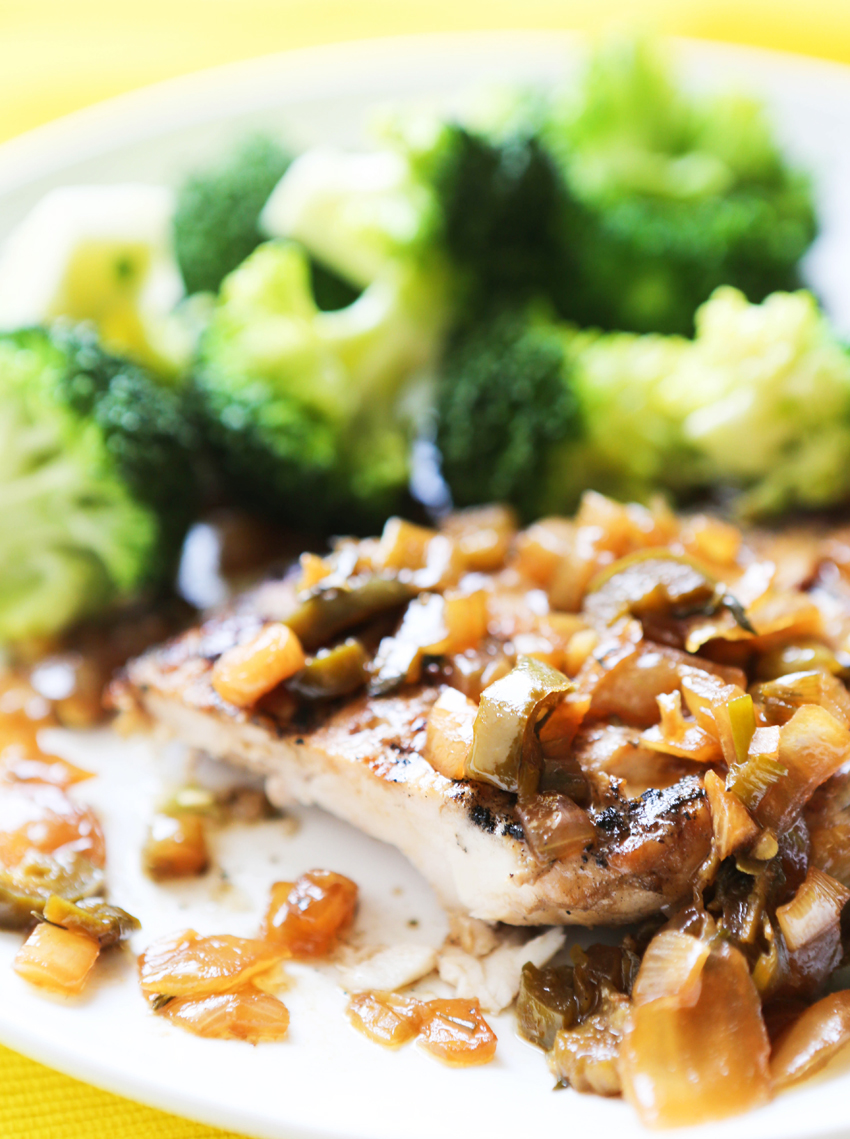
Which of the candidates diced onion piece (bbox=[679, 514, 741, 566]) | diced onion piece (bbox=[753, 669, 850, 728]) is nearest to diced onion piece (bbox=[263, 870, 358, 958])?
diced onion piece (bbox=[753, 669, 850, 728])

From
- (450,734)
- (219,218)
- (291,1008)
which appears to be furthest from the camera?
(219,218)

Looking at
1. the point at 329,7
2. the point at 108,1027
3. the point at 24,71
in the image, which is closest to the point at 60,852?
the point at 108,1027

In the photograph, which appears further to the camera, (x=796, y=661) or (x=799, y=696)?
(x=796, y=661)

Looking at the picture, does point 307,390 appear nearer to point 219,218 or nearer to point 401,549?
point 401,549

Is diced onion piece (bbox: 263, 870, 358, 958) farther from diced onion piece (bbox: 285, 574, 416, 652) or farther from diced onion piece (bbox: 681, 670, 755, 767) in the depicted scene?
diced onion piece (bbox: 681, 670, 755, 767)

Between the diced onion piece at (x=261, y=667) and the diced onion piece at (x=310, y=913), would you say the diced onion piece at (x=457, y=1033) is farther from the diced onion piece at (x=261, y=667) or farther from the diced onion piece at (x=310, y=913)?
the diced onion piece at (x=261, y=667)

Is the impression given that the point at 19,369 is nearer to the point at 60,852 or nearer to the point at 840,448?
the point at 60,852

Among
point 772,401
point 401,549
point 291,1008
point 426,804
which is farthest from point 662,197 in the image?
point 291,1008

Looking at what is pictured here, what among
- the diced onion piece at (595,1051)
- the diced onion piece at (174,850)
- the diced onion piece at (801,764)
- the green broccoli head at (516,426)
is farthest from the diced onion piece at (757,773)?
the green broccoli head at (516,426)
